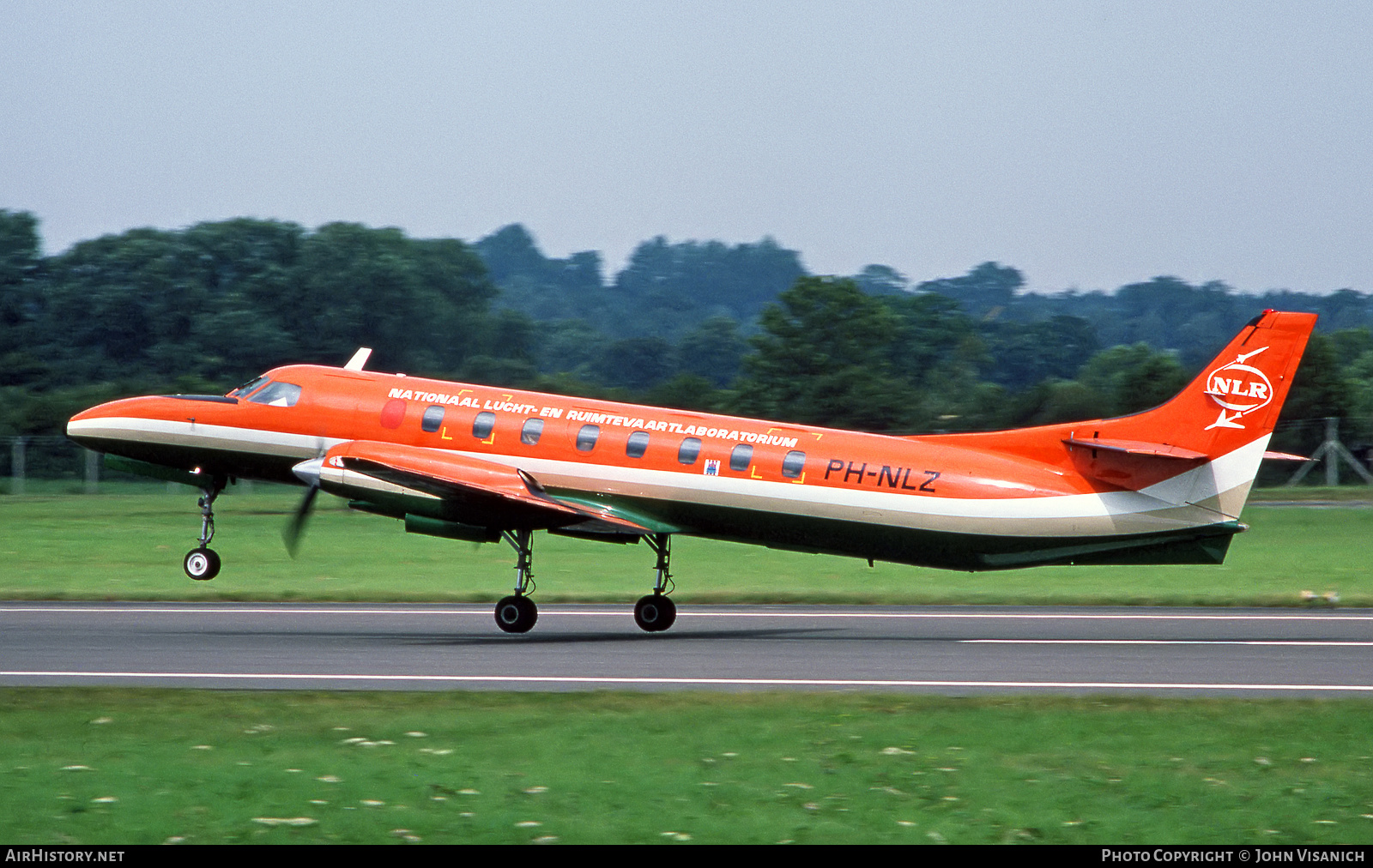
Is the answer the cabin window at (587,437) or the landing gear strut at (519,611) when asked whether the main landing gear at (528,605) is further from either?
the cabin window at (587,437)

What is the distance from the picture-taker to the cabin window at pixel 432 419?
2496cm

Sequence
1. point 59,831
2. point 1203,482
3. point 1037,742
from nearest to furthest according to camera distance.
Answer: point 59,831 → point 1037,742 → point 1203,482

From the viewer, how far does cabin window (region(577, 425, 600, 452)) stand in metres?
24.5

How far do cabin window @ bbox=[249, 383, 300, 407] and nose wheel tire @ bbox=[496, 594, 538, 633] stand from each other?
5515mm

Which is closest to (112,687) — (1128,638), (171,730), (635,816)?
(171,730)

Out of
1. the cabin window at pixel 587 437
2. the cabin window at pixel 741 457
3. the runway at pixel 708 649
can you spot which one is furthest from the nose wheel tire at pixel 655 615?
the cabin window at pixel 587 437

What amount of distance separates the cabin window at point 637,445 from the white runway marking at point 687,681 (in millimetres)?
6255

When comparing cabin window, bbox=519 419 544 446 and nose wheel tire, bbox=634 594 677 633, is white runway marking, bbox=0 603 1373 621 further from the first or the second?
cabin window, bbox=519 419 544 446

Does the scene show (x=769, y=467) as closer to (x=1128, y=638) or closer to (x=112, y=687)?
(x=1128, y=638)

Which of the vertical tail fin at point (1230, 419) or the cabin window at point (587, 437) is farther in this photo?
the cabin window at point (587, 437)

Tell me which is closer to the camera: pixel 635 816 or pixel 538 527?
pixel 635 816

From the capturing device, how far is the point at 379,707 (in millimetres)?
Result: 16078

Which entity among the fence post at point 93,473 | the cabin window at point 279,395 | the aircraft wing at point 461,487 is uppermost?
the cabin window at point 279,395

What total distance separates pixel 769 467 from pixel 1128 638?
593cm
